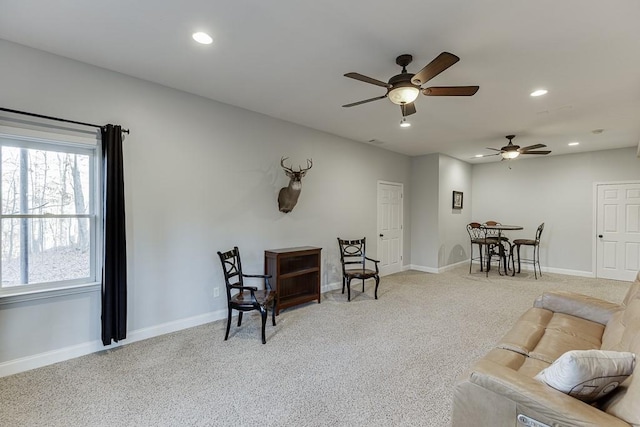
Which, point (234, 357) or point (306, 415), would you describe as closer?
point (306, 415)

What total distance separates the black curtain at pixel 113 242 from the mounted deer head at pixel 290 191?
6.69 feet

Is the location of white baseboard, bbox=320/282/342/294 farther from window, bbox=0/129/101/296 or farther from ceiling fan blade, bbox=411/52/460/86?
ceiling fan blade, bbox=411/52/460/86

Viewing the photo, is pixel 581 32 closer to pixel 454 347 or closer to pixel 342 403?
pixel 454 347

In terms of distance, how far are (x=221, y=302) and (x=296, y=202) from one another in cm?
175

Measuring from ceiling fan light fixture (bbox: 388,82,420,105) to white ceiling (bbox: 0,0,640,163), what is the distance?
311 millimetres

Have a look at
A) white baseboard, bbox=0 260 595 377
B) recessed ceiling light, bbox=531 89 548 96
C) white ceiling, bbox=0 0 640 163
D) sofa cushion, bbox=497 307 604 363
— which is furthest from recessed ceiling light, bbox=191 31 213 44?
recessed ceiling light, bbox=531 89 548 96

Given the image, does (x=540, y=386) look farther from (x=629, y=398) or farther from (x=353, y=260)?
(x=353, y=260)

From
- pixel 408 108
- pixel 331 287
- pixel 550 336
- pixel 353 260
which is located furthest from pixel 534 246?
pixel 408 108

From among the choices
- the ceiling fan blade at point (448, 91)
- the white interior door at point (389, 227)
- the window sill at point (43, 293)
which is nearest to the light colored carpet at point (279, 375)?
the window sill at point (43, 293)

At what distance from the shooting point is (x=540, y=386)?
4.46 feet

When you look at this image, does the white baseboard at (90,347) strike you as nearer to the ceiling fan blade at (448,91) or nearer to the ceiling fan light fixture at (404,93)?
the ceiling fan light fixture at (404,93)

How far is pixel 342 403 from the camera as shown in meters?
2.21

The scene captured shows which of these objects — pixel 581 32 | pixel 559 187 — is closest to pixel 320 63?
pixel 581 32

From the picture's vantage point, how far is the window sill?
101 inches
